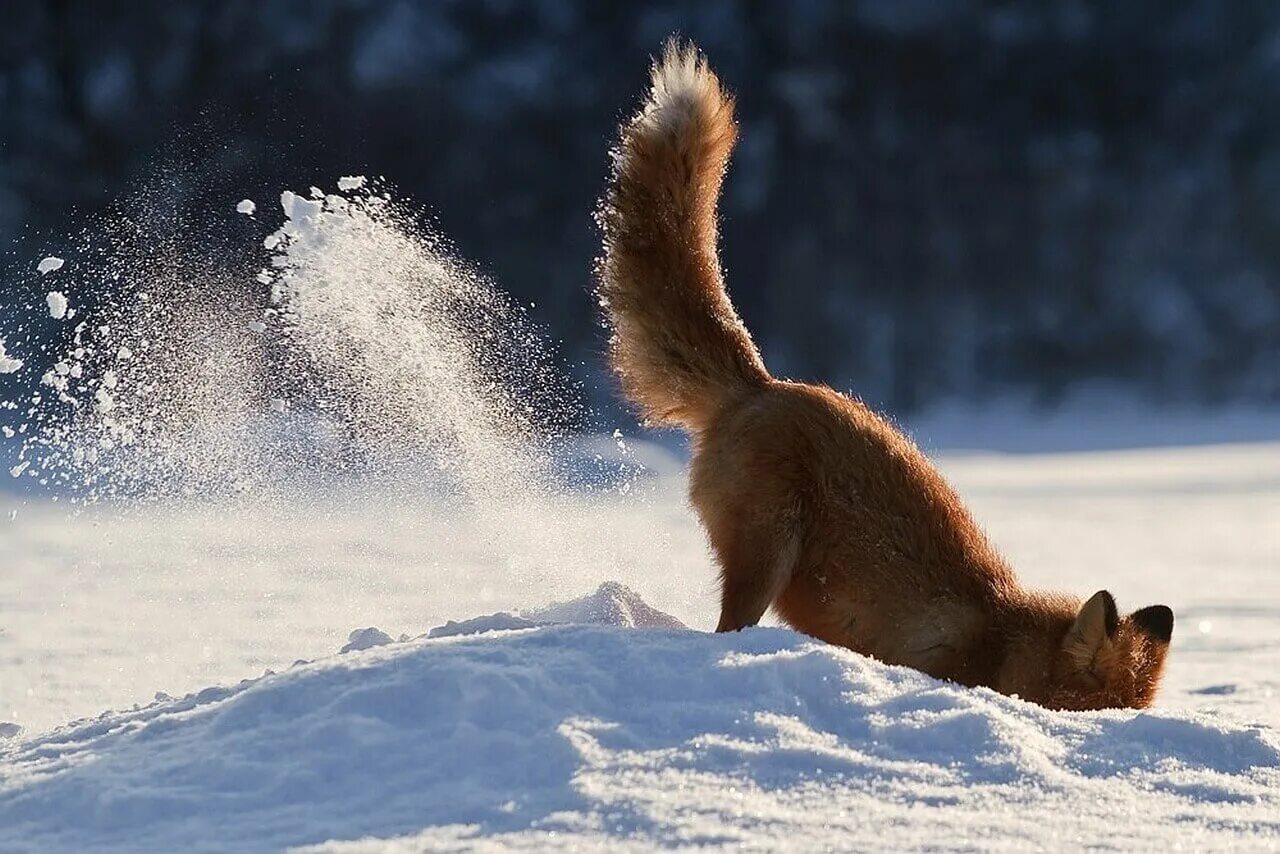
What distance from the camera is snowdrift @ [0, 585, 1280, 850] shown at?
319 cm

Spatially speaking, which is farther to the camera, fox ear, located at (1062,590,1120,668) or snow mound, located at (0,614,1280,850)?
fox ear, located at (1062,590,1120,668)

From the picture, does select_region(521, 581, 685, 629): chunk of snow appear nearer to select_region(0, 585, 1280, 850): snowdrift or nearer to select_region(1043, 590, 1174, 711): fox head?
select_region(0, 585, 1280, 850): snowdrift

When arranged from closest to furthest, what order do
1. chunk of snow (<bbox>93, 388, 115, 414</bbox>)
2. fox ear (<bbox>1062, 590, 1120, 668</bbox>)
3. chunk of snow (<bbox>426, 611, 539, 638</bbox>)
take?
fox ear (<bbox>1062, 590, 1120, 668</bbox>) → chunk of snow (<bbox>426, 611, 539, 638</bbox>) → chunk of snow (<bbox>93, 388, 115, 414</bbox>)

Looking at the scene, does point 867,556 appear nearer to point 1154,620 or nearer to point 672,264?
point 1154,620

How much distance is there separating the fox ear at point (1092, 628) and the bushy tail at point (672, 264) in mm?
1476

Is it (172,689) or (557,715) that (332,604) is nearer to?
(172,689)

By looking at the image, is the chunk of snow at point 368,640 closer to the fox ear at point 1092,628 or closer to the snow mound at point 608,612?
the snow mound at point 608,612

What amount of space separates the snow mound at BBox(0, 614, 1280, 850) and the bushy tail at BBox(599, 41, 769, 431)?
1.45 metres

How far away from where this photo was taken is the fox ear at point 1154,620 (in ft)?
15.3

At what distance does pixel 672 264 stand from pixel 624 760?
250 centimetres

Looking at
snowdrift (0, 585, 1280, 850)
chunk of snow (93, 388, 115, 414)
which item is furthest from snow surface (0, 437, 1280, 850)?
chunk of snow (93, 388, 115, 414)

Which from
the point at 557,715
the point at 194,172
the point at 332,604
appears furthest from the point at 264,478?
the point at 194,172

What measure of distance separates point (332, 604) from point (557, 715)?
177 inches

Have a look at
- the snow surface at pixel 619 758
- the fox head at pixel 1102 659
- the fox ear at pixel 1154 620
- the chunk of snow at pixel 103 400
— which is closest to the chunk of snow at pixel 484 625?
the snow surface at pixel 619 758
